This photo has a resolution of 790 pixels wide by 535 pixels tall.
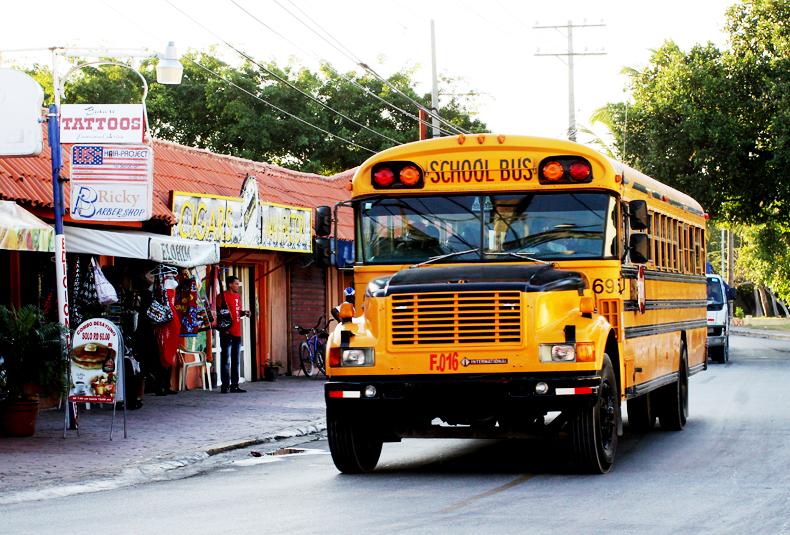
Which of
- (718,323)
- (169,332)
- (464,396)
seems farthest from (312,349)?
(464,396)

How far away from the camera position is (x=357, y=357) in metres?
12.3

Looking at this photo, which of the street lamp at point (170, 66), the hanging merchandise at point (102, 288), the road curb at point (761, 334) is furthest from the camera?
the road curb at point (761, 334)

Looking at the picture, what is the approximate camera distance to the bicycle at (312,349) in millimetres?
28297

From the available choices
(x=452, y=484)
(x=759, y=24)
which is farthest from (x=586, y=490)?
(x=759, y=24)

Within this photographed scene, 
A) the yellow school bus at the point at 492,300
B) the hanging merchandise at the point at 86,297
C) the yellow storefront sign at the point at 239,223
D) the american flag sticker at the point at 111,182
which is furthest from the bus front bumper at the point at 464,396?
the yellow storefront sign at the point at 239,223

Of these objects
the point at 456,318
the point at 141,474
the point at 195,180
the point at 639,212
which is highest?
the point at 195,180

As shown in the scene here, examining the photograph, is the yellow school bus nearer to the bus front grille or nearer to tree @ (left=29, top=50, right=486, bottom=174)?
the bus front grille

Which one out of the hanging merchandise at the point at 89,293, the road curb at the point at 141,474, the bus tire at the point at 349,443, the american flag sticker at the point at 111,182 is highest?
the american flag sticker at the point at 111,182

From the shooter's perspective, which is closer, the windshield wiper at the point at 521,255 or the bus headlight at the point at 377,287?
the bus headlight at the point at 377,287

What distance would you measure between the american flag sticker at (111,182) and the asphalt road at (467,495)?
11.1ft

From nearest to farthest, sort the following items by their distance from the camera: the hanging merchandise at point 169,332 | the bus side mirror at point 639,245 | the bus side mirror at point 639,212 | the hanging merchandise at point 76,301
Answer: the bus side mirror at point 639,212
the bus side mirror at point 639,245
the hanging merchandise at point 76,301
the hanging merchandise at point 169,332

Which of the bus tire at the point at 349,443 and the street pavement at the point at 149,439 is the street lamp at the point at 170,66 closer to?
the street pavement at the point at 149,439

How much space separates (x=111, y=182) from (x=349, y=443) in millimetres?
5609

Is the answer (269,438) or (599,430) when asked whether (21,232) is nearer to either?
(269,438)
